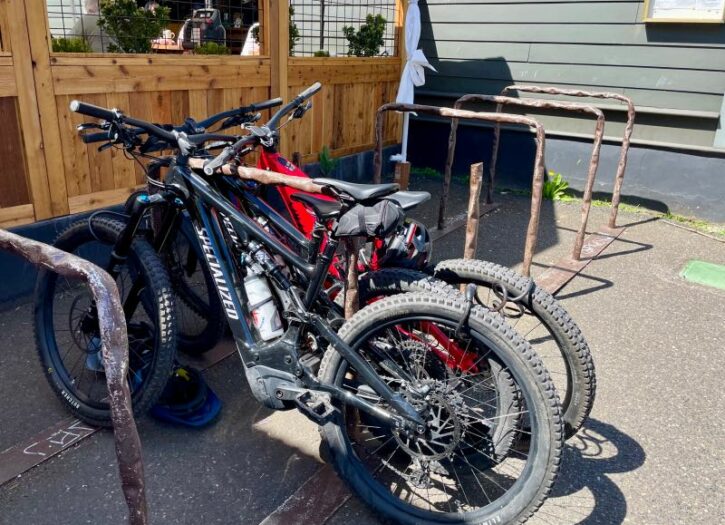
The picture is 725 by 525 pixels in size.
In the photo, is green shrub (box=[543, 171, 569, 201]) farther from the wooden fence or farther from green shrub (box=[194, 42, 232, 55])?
green shrub (box=[194, 42, 232, 55])

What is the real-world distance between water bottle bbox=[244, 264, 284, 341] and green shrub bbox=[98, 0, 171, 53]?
9.73 feet

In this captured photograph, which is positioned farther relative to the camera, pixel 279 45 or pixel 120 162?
pixel 279 45

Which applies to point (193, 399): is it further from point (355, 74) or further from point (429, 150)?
point (429, 150)

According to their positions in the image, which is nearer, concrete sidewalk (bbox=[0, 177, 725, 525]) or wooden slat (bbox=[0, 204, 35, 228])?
concrete sidewalk (bbox=[0, 177, 725, 525])

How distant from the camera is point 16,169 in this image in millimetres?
3793

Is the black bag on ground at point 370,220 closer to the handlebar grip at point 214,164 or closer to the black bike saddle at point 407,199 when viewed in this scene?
the black bike saddle at point 407,199

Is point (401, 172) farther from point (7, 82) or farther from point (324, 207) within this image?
point (324, 207)

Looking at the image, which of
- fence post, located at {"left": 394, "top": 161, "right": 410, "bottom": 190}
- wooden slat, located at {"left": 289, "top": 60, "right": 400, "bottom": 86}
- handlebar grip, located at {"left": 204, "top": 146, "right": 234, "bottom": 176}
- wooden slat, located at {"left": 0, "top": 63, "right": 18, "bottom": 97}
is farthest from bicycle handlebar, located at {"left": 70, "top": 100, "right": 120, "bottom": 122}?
fence post, located at {"left": 394, "top": 161, "right": 410, "bottom": 190}

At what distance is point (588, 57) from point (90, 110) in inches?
223

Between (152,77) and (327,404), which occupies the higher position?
(152,77)

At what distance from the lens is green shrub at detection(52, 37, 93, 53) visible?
13.3 feet

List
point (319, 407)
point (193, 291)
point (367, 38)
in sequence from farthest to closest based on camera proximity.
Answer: point (367, 38)
point (193, 291)
point (319, 407)

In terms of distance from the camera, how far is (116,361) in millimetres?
1317

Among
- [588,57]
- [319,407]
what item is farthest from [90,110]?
[588,57]
